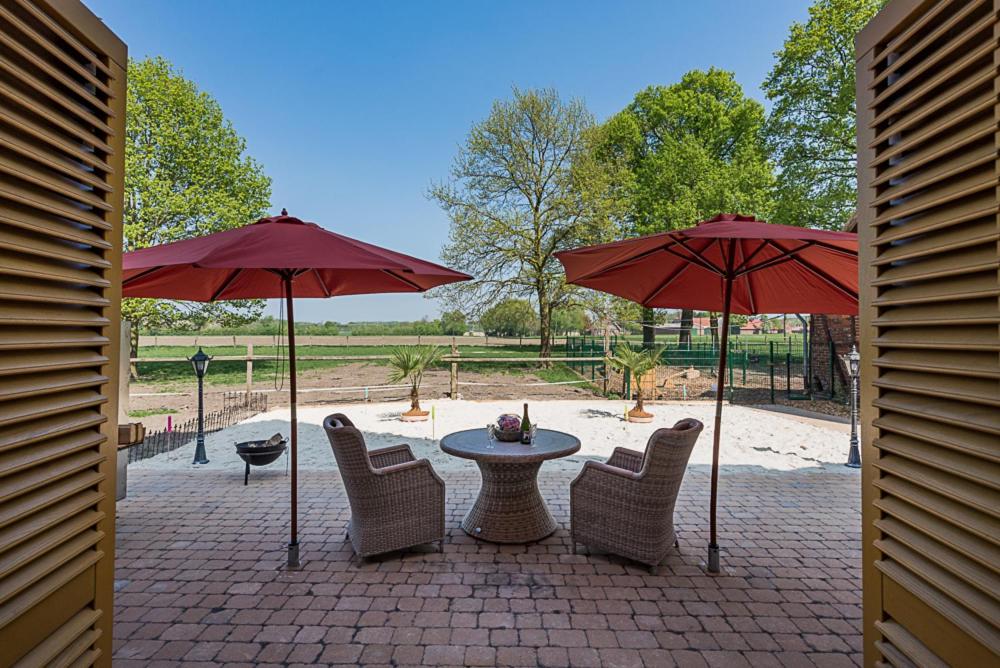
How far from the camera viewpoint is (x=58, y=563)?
44.3 inches

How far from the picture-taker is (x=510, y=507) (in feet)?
11.8

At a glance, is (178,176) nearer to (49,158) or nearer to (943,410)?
(49,158)

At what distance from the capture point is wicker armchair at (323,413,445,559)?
10.2 feet

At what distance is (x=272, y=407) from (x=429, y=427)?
432 centimetres

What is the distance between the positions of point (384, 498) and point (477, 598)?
859 millimetres

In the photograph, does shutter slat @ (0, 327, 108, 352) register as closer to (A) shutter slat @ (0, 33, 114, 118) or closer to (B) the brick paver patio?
(A) shutter slat @ (0, 33, 114, 118)

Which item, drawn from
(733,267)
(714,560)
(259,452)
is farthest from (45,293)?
(259,452)

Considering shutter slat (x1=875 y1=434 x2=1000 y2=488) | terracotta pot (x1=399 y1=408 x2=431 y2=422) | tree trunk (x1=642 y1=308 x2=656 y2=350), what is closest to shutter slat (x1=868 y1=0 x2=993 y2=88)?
shutter slat (x1=875 y1=434 x2=1000 y2=488)

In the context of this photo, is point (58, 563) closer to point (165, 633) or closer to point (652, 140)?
point (165, 633)

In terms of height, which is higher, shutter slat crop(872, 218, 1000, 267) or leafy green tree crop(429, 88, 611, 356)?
leafy green tree crop(429, 88, 611, 356)

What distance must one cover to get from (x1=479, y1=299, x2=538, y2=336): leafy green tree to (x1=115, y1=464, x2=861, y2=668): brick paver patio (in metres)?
10.8

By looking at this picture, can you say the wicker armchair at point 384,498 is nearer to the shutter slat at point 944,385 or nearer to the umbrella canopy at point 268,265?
the umbrella canopy at point 268,265

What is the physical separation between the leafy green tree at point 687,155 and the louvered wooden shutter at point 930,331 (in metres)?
14.1

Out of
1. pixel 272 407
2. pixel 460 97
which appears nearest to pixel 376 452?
pixel 272 407
